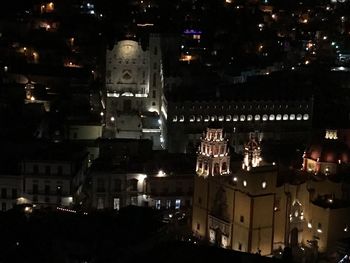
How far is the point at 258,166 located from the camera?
48.0 m

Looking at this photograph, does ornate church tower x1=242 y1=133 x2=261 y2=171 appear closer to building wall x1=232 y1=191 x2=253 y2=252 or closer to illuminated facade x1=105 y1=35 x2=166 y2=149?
building wall x1=232 y1=191 x2=253 y2=252

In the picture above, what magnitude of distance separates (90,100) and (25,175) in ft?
62.3

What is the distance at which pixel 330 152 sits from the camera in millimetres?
52000

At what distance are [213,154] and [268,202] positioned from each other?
5.63 metres

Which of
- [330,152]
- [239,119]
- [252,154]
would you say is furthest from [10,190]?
[239,119]

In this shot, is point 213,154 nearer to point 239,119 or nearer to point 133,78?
point 239,119

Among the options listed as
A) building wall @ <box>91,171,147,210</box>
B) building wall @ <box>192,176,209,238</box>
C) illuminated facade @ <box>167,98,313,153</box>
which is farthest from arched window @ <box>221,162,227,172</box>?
illuminated facade @ <box>167,98,313,153</box>

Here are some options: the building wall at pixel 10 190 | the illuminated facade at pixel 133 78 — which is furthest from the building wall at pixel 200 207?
the illuminated facade at pixel 133 78

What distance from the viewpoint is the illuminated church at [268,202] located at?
4750 centimetres

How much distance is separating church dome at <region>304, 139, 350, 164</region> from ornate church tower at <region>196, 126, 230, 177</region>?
615cm

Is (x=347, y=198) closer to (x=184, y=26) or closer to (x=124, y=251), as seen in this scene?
(x=124, y=251)

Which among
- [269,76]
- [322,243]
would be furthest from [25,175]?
[269,76]

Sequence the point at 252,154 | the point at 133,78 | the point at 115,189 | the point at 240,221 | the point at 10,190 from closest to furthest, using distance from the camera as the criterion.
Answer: the point at 240,221
the point at 252,154
the point at 10,190
the point at 115,189
the point at 133,78

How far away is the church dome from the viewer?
51844mm
